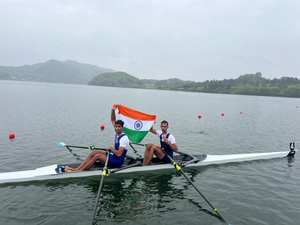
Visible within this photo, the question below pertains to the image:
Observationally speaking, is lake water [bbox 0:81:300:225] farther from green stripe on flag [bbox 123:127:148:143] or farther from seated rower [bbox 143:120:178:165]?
green stripe on flag [bbox 123:127:148:143]

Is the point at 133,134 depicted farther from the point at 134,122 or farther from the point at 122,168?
the point at 122,168

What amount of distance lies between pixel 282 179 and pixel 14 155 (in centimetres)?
1368

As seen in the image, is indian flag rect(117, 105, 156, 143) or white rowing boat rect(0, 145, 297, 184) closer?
white rowing boat rect(0, 145, 297, 184)

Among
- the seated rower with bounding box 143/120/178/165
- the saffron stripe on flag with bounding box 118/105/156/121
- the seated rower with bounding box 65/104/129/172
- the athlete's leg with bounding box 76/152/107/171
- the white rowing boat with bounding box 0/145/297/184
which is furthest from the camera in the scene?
the saffron stripe on flag with bounding box 118/105/156/121

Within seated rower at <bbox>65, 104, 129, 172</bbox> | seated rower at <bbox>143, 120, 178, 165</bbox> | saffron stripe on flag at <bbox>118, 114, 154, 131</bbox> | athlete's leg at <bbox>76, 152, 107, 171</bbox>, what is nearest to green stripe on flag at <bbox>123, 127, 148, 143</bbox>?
saffron stripe on flag at <bbox>118, 114, 154, 131</bbox>

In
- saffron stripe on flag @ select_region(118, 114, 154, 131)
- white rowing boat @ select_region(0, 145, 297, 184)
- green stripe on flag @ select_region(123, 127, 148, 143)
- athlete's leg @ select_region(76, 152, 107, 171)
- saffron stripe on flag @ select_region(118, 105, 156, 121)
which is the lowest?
white rowing boat @ select_region(0, 145, 297, 184)

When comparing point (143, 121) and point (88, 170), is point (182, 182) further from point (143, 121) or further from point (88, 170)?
point (88, 170)

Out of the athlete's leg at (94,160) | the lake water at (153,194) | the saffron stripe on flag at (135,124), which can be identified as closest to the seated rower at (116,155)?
the athlete's leg at (94,160)

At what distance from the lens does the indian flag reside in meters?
9.90

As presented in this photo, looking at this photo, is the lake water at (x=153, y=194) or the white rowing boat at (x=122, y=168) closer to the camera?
the lake water at (x=153, y=194)

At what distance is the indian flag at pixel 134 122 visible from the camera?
9898 millimetres

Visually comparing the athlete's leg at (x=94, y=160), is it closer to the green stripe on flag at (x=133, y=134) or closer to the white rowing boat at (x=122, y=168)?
the white rowing boat at (x=122, y=168)

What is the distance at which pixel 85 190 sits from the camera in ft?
25.4

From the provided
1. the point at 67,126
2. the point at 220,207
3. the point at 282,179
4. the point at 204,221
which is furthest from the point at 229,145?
the point at 67,126
